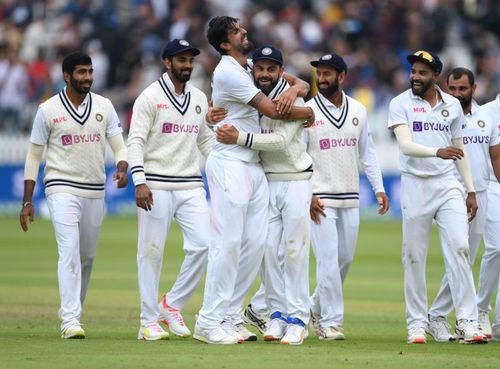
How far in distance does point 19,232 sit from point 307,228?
47.6ft

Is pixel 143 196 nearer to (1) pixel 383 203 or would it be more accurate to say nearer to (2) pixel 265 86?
(2) pixel 265 86

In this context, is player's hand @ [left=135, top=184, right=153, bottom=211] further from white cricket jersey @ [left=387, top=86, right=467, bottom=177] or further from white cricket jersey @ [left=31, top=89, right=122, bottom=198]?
white cricket jersey @ [left=387, top=86, right=467, bottom=177]

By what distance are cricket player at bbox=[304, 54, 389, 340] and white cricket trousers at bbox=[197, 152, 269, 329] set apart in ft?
3.28

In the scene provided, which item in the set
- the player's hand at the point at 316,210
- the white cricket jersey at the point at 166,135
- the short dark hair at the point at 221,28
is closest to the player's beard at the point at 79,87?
the white cricket jersey at the point at 166,135

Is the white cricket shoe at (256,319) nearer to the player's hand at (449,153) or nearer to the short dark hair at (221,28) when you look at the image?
the player's hand at (449,153)

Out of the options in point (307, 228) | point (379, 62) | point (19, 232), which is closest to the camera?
point (307, 228)

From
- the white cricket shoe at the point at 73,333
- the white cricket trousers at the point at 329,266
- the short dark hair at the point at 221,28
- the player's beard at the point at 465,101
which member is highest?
the short dark hair at the point at 221,28

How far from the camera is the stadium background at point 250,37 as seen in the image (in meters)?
30.1

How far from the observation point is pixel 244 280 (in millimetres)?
11156

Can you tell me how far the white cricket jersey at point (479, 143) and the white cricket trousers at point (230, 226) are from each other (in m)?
2.30

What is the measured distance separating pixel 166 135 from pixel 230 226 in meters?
1.33

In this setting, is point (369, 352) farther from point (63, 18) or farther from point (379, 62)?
point (63, 18)

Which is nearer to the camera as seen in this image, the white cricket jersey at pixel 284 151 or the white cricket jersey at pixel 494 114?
the white cricket jersey at pixel 284 151

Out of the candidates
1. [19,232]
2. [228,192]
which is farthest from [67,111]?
[19,232]
